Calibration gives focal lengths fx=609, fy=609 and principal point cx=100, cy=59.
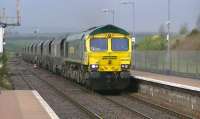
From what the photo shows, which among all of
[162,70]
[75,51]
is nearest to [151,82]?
[75,51]

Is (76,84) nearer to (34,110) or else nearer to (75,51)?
(75,51)

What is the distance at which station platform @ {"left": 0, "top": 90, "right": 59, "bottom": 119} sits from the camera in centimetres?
1836

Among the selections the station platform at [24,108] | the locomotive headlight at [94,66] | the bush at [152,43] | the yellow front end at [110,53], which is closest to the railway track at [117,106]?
the locomotive headlight at [94,66]

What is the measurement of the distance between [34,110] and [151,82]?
991cm

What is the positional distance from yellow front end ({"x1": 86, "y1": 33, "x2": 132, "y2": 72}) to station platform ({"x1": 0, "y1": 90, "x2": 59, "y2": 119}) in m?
5.21

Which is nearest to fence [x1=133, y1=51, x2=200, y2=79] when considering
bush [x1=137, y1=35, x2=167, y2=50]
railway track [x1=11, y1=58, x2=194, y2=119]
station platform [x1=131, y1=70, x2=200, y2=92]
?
station platform [x1=131, y1=70, x2=200, y2=92]

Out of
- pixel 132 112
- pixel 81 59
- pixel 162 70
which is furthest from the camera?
pixel 162 70

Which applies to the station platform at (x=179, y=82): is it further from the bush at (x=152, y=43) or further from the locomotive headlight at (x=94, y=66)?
the bush at (x=152, y=43)

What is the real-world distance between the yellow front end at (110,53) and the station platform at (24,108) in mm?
5207

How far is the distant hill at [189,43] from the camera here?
70.1 metres

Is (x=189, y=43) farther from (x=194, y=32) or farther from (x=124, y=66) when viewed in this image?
(x=124, y=66)

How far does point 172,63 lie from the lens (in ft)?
150

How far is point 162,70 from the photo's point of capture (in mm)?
48156

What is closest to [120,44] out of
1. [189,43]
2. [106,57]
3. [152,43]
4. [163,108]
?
[106,57]
